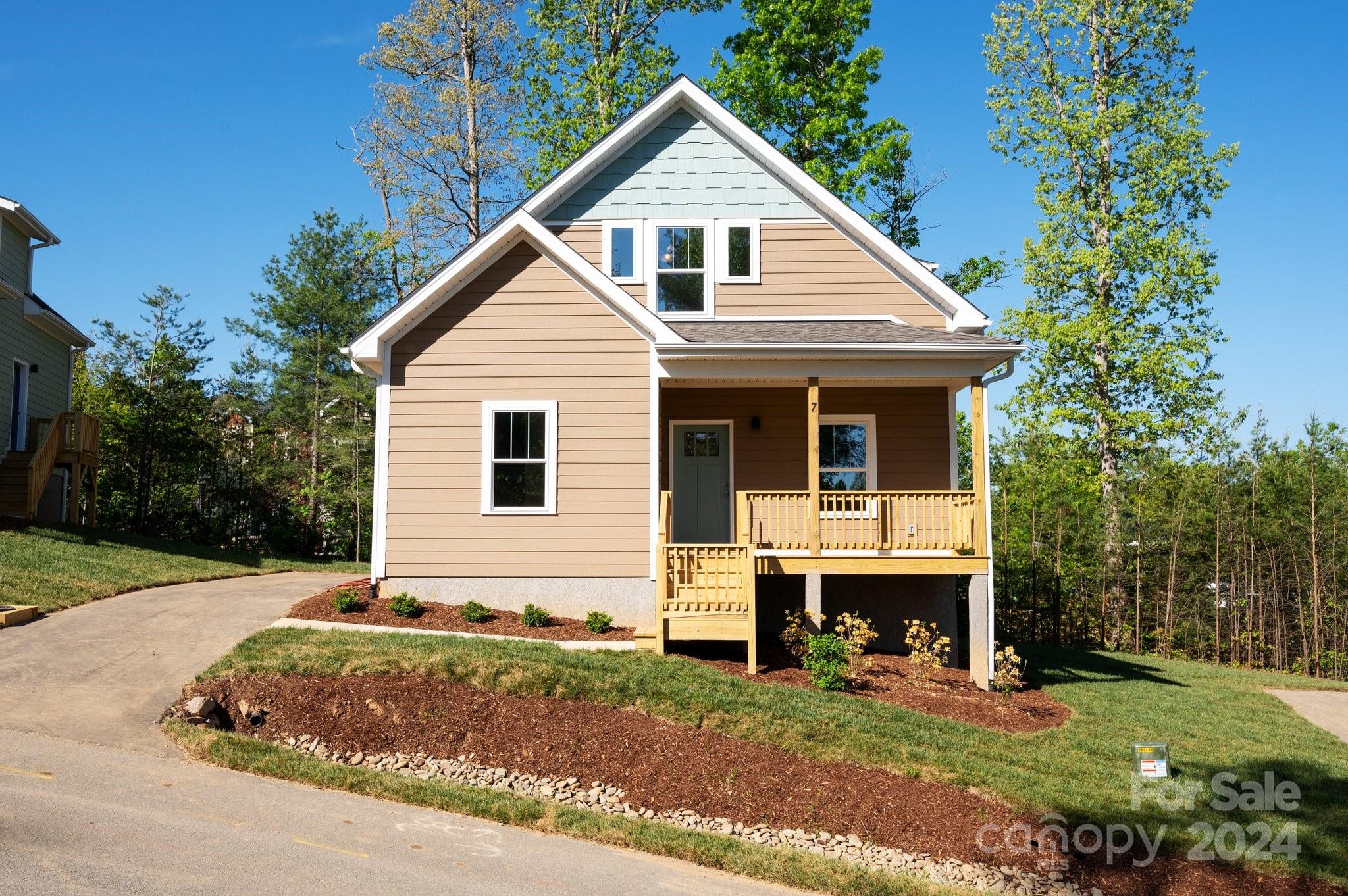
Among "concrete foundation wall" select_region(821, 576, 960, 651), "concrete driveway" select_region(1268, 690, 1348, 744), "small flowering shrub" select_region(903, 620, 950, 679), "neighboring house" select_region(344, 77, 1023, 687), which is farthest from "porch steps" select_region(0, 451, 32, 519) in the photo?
"concrete driveway" select_region(1268, 690, 1348, 744)

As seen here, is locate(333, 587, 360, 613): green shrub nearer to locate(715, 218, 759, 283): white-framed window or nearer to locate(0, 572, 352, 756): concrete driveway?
locate(0, 572, 352, 756): concrete driveway

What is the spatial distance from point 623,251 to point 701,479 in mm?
4087

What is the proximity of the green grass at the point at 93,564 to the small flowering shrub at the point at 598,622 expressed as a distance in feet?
23.0

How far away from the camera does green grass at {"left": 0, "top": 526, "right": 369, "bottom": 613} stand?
43.0 feet

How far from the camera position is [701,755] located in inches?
357

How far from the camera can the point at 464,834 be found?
7.29 m

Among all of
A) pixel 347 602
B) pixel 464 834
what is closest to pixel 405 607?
pixel 347 602

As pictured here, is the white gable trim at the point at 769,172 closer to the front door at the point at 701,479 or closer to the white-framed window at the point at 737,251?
the white-framed window at the point at 737,251

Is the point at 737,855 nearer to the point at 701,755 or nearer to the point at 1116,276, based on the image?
the point at 701,755

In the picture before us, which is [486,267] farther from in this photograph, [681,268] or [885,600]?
[885,600]

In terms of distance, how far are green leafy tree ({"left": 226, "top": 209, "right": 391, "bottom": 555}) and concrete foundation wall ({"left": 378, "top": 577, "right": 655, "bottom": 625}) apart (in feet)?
59.2

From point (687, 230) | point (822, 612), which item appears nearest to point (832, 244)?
point (687, 230)

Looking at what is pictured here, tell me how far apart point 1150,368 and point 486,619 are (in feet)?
63.4

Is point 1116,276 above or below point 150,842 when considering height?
above
